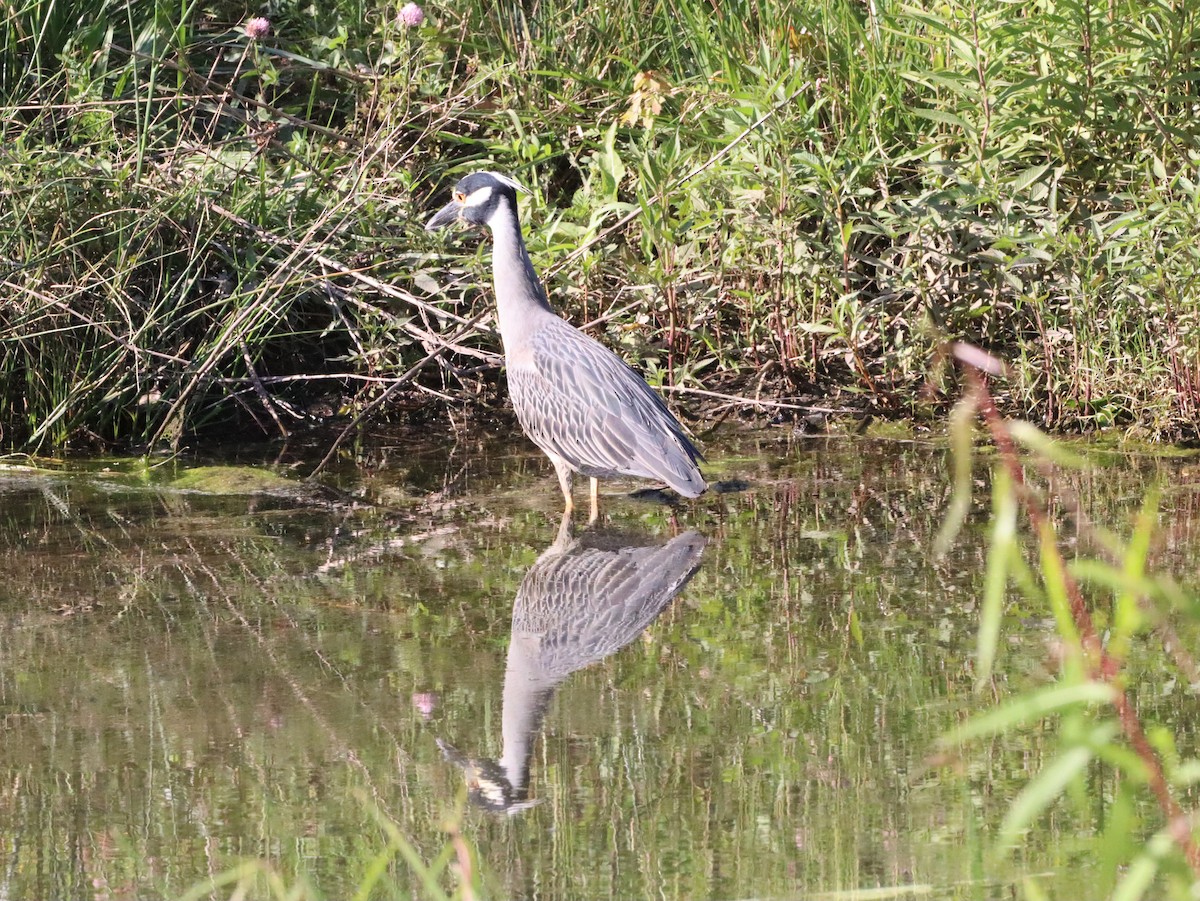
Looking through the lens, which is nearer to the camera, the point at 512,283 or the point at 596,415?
the point at 596,415

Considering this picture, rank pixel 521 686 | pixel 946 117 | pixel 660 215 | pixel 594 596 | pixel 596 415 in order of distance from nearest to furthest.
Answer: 1. pixel 521 686
2. pixel 594 596
3. pixel 596 415
4. pixel 946 117
5. pixel 660 215

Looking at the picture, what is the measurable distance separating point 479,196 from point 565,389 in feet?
3.37

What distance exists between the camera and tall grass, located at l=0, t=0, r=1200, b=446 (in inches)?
241

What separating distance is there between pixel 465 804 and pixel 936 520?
252 centimetres

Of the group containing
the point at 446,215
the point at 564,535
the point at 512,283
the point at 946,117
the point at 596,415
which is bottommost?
the point at 564,535

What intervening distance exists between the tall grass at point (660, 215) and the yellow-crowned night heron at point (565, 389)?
0.57 m

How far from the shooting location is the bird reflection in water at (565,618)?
11.2ft

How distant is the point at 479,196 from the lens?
6.23 meters

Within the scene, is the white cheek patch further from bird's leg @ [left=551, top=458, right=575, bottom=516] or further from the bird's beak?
bird's leg @ [left=551, top=458, right=575, bottom=516]

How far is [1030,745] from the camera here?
3428mm

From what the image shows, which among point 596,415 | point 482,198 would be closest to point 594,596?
point 596,415

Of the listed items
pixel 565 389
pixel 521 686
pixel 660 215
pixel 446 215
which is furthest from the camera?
pixel 660 215

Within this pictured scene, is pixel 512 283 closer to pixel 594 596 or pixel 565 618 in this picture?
pixel 594 596

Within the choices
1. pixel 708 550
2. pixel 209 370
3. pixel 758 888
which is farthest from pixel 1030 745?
pixel 209 370
